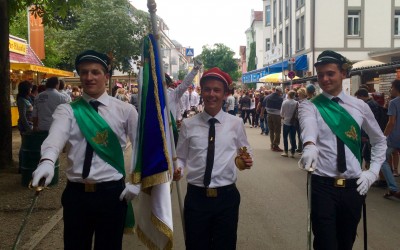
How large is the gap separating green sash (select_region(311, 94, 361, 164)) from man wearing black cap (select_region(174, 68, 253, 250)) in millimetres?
693

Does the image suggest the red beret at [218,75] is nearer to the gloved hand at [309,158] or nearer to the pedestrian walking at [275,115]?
the gloved hand at [309,158]

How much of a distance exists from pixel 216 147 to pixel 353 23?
31911mm

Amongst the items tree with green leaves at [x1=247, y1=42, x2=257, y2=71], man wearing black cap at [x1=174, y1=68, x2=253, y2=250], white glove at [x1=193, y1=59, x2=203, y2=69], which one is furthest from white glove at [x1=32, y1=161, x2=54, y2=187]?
tree with green leaves at [x1=247, y1=42, x2=257, y2=71]

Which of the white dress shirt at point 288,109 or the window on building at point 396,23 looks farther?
the window on building at point 396,23

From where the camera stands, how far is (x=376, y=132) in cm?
406

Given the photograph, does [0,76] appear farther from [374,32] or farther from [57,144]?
[374,32]

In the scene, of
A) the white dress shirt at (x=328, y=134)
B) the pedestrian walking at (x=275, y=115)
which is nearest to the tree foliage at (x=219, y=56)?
the pedestrian walking at (x=275, y=115)

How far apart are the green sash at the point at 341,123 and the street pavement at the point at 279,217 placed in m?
2.32

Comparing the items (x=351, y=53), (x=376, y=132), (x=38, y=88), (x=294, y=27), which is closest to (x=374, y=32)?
(x=351, y=53)

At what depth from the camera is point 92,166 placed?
352cm

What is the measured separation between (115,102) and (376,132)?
222 cm

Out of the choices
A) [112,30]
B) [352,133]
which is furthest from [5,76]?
[112,30]

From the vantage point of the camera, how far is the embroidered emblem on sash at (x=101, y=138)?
3.55 m

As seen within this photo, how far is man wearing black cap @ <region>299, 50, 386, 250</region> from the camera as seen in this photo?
3746 mm
